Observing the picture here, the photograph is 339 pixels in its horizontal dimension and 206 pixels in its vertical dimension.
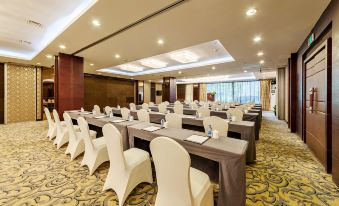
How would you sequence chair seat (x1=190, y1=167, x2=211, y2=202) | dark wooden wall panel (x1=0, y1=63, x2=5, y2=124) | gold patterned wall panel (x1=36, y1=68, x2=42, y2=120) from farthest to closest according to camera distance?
1. gold patterned wall panel (x1=36, y1=68, x2=42, y2=120)
2. dark wooden wall panel (x1=0, y1=63, x2=5, y2=124)
3. chair seat (x1=190, y1=167, x2=211, y2=202)

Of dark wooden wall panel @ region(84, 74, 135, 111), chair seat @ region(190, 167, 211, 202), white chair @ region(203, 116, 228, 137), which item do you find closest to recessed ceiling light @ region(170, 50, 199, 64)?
Result: white chair @ region(203, 116, 228, 137)

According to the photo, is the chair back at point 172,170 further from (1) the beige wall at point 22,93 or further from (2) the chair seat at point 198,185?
(1) the beige wall at point 22,93

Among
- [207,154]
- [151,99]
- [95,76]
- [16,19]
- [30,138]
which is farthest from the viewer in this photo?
[151,99]

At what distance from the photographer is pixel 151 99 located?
16594 millimetres

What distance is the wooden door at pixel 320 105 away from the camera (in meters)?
2.64

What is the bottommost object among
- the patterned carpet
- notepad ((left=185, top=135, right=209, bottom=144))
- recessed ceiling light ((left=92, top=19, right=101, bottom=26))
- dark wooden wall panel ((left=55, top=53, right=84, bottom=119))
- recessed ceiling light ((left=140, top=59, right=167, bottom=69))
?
the patterned carpet

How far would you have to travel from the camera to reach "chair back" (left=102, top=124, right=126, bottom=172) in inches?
69.4

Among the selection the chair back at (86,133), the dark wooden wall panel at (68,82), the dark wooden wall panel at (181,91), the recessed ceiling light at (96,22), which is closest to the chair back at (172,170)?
the chair back at (86,133)

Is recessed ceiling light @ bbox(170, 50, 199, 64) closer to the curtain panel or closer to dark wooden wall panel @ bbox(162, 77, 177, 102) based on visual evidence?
dark wooden wall panel @ bbox(162, 77, 177, 102)

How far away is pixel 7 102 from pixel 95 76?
16.8 feet

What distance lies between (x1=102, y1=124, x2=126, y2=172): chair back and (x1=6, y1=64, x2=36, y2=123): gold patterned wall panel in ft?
29.4

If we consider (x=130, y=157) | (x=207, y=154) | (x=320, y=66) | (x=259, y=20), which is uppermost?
(x=259, y=20)

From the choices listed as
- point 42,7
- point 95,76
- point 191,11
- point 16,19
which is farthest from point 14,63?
point 191,11

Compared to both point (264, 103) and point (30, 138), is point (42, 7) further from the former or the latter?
point (264, 103)
